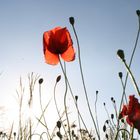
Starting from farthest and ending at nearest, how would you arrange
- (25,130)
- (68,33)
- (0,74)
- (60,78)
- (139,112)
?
(0,74)
(25,130)
(60,78)
(68,33)
(139,112)

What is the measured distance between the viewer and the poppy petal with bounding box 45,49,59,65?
2.13 m

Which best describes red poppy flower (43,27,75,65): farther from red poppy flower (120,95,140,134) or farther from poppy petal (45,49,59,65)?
red poppy flower (120,95,140,134)

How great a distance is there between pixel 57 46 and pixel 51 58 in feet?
0.34

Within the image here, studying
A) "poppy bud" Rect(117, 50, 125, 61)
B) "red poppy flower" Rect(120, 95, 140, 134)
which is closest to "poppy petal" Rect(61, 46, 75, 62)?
"poppy bud" Rect(117, 50, 125, 61)

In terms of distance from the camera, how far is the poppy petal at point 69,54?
2070 mm

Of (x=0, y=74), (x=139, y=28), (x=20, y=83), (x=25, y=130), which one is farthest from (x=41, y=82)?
(x=139, y=28)

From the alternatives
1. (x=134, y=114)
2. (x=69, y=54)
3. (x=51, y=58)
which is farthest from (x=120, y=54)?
(x=51, y=58)

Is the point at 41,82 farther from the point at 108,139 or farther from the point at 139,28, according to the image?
the point at 139,28

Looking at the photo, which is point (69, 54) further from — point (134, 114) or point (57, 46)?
point (134, 114)

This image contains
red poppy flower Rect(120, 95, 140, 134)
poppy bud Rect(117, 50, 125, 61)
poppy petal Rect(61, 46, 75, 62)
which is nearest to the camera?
red poppy flower Rect(120, 95, 140, 134)

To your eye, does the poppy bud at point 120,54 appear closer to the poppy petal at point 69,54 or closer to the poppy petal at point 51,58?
the poppy petal at point 69,54

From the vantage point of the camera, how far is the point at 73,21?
2293 millimetres

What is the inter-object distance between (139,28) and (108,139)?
2.07 m

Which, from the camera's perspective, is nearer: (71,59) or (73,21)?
(71,59)
